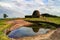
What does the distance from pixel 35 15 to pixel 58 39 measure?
47246 millimetres

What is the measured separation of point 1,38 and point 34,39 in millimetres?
6352

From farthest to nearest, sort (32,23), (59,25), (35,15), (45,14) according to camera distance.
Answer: (45,14) → (35,15) → (32,23) → (59,25)

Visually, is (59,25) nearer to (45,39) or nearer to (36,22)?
(36,22)

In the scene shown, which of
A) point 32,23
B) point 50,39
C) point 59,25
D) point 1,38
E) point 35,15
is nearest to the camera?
point 1,38

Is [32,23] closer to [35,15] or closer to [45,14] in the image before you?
[35,15]

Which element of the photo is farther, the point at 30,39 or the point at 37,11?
the point at 37,11

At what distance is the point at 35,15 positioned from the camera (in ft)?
247

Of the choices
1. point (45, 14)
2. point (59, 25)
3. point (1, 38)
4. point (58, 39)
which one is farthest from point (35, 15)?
point (1, 38)

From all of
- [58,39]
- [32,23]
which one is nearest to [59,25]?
[32,23]

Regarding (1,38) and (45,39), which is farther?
(45,39)

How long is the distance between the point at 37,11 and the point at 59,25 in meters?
27.2

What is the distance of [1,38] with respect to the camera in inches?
945

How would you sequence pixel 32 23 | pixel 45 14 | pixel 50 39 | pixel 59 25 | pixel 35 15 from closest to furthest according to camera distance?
1. pixel 50 39
2. pixel 59 25
3. pixel 32 23
4. pixel 35 15
5. pixel 45 14

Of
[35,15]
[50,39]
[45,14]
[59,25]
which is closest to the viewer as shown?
[50,39]
